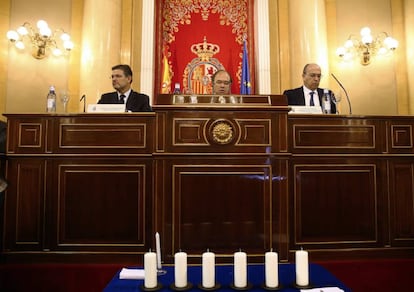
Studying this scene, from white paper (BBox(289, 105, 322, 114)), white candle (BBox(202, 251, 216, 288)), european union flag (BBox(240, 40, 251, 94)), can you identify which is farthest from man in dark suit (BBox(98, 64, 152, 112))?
white candle (BBox(202, 251, 216, 288))

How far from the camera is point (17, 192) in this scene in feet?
9.82

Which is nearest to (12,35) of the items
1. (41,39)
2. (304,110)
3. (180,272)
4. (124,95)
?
(41,39)

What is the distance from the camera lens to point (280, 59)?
20.6 ft

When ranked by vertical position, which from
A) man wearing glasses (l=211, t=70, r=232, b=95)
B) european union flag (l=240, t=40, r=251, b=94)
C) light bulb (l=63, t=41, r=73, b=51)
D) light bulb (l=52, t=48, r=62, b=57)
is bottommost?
man wearing glasses (l=211, t=70, r=232, b=95)

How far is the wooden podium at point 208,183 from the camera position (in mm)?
2830

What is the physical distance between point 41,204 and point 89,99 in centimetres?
284

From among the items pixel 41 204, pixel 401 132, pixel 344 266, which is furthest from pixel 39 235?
pixel 401 132

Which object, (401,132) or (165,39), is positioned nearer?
(401,132)

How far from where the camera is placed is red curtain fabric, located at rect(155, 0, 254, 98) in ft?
20.7

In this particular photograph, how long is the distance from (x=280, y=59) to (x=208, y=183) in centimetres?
398

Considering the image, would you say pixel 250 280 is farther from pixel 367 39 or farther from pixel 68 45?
pixel 367 39

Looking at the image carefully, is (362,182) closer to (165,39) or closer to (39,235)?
(39,235)

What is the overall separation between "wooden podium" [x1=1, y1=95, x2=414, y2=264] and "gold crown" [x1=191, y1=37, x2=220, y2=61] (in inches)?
140

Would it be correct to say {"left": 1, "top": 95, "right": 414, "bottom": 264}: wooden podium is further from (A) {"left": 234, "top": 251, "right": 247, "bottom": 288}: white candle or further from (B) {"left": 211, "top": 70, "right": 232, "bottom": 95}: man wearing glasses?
(A) {"left": 234, "top": 251, "right": 247, "bottom": 288}: white candle
